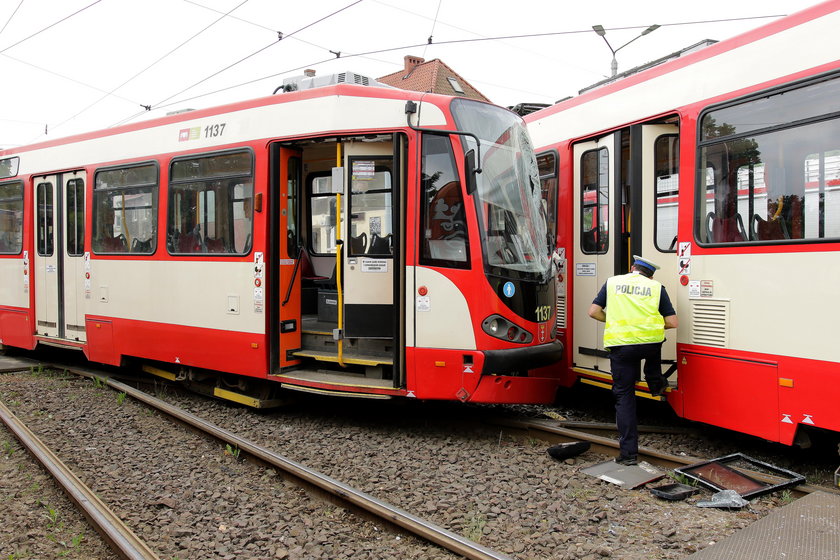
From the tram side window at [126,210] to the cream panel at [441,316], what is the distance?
376 centimetres

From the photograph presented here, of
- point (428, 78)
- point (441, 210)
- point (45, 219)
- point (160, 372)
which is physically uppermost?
point (428, 78)

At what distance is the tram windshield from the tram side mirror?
0.06 m

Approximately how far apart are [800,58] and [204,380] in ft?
22.7

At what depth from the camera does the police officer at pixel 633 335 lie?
5.25 metres

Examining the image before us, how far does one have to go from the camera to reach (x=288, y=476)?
16.9ft

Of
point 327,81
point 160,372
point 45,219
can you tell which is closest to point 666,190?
point 327,81

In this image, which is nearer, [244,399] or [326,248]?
[244,399]

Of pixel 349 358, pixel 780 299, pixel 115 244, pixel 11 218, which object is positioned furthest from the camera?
pixel 11 218

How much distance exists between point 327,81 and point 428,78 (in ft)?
74.8

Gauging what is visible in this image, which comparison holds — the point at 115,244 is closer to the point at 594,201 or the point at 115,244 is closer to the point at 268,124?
the point at 268,124

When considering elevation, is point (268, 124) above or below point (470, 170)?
above

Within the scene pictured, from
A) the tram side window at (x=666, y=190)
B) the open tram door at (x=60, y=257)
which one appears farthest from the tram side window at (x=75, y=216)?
the tram side window at (x=666, y=190)

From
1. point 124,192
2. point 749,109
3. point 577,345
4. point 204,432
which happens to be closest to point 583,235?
point 577,345

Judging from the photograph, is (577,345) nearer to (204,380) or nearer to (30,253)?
(204,380)
